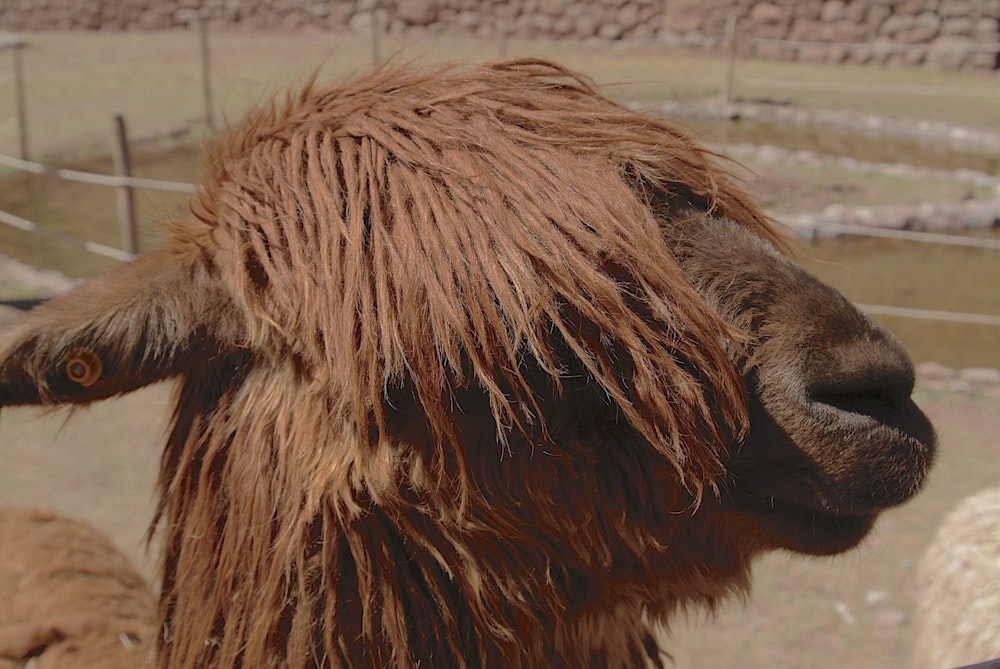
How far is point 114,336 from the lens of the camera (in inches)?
59.6

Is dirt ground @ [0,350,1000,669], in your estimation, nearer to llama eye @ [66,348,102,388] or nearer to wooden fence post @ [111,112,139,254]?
llama eye @ [66,348,102,388]

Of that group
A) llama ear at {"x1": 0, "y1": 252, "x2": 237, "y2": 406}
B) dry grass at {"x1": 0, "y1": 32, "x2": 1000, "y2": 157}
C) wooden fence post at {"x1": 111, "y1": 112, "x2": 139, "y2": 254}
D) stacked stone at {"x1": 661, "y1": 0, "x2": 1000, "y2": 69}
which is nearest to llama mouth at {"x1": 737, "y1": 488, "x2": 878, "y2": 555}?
llama ear at {"x1": 0, "y1": 252, "x2": 237, "y2": 406}

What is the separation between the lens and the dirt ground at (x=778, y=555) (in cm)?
395

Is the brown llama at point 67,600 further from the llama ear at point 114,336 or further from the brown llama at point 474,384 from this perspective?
the llama ear at point 114,336

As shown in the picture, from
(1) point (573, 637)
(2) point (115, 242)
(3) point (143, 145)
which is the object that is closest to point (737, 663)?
(1) point (573, 637)

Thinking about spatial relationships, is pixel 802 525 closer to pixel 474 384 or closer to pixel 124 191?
pixel 474 384

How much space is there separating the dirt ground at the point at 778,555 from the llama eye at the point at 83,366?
1781mm

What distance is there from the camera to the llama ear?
4.91 feet

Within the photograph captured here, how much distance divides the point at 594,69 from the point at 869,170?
6.77 metres

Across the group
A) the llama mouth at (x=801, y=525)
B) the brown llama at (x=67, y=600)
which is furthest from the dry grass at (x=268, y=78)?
the llama mouth at (x=801, y=525)

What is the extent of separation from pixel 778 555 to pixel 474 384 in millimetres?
3436

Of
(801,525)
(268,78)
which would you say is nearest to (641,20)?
(268,78)

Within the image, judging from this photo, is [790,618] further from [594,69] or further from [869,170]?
[594,69]

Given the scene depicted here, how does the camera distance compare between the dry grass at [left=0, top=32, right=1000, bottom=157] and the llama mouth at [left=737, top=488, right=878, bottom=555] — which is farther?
the dry grass at [left=0, top=32, right=1000, bottom=157]
